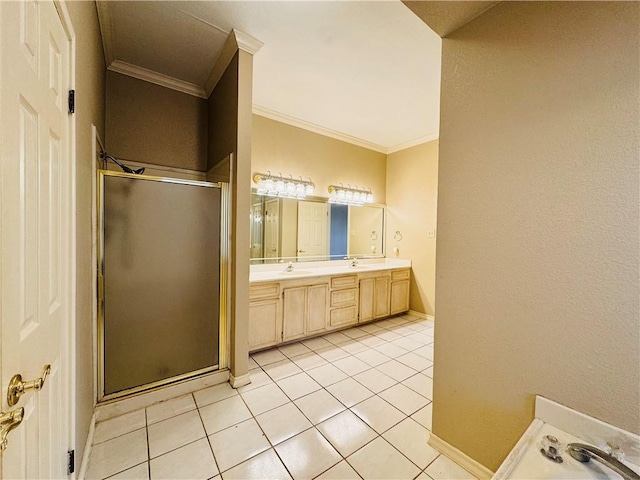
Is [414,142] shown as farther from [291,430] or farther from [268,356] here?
[291,430]

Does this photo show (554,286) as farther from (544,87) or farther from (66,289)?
(66,289)

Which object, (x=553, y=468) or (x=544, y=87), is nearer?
(x=553, y=468)

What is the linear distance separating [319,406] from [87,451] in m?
1.40

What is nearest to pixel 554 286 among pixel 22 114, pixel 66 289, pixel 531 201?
pixel 531 201

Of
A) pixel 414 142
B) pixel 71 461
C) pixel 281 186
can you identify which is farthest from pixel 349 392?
pixel 414 142

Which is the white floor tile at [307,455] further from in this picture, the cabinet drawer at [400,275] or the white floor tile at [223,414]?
the cabinet drawer at [400,275]

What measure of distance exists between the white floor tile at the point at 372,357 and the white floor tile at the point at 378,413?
0.57 m

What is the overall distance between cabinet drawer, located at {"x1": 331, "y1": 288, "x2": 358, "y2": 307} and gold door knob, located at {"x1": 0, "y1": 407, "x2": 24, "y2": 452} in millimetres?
2781

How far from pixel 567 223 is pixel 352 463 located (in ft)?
5.38

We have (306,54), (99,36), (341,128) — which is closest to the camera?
(99,36)

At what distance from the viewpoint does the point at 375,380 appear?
230 cm

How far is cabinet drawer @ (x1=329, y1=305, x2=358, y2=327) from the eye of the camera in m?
3.25

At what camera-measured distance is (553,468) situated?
3.02ft

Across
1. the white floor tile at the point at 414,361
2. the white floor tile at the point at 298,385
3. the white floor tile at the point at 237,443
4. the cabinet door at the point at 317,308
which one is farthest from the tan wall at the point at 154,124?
the white floor tile at the point at 414,361
